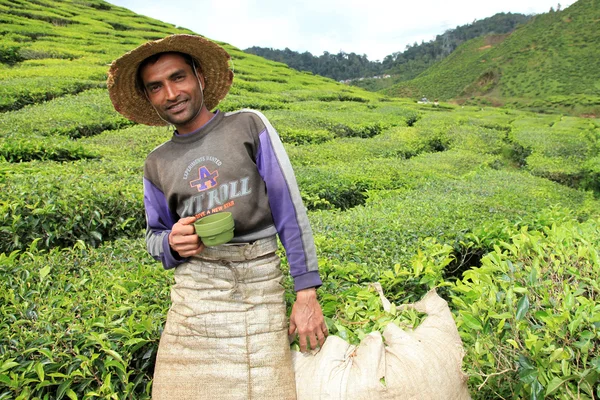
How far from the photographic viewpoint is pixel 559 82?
132 ft

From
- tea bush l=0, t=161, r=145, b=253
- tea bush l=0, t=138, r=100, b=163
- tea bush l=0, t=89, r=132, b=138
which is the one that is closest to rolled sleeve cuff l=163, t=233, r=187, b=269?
tea bush l=0, t=161, r=145, b=253

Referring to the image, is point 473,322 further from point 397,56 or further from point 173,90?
point 397,56

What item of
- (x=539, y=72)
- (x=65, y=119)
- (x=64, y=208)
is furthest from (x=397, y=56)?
(x=64, y=208)

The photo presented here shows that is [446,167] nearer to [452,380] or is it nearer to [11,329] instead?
[452,380]

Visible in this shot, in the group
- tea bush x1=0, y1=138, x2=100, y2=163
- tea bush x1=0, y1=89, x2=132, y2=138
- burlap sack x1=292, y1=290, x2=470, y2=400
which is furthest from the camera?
tea bush x1=0, y1=89, x2=132, y2=138

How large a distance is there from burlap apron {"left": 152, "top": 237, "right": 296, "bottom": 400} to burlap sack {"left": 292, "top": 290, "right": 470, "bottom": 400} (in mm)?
115

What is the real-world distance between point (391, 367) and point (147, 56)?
1.62m

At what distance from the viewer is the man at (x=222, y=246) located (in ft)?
5.42

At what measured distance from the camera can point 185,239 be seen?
164 centimetres

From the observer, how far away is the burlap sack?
1515 mm

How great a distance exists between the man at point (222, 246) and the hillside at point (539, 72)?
35920mm

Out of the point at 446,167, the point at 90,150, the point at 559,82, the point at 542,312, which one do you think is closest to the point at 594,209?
the point at 446,167

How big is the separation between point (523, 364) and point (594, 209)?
5.41 meters

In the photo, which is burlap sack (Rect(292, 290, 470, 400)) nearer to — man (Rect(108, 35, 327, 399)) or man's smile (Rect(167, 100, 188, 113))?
man (Rect(108, 35, 327, 399))
